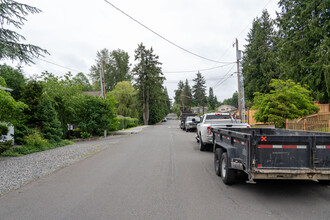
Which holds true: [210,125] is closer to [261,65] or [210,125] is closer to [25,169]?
[25,169]

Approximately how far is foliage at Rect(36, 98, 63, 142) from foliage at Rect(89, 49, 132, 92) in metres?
50.2

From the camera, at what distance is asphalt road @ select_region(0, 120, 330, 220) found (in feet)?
13.7

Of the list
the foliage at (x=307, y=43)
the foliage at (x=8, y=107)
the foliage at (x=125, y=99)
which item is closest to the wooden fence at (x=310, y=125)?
the foliage at (x=307, y=43)

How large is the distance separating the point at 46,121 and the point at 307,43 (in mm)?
23515

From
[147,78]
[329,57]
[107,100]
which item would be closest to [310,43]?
[329,57]

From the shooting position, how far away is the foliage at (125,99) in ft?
169

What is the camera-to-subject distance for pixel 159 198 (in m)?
4.99

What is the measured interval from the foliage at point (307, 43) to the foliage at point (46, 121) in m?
21.0

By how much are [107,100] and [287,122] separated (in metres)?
15.0

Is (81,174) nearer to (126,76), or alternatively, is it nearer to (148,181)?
(148,181)

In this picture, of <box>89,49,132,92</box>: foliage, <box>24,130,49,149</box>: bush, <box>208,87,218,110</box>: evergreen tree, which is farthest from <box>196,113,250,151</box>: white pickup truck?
<box>208,87,218,110</box>: evergreen tree

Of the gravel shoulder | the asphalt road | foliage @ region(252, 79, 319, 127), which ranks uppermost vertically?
foliage @ region(252, 79, 319, 127)

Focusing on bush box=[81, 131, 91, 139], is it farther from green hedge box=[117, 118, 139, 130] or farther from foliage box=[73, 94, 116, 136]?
green hedge box=[117, 118, 139, 130]

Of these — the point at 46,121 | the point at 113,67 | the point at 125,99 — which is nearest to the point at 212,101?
the point at 113,67
